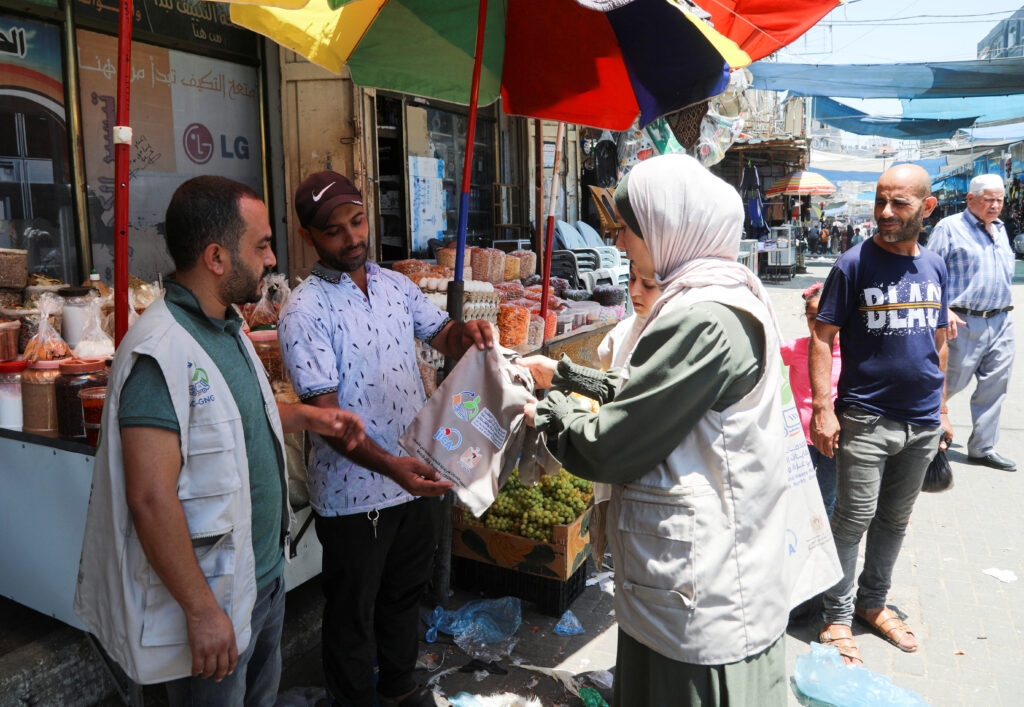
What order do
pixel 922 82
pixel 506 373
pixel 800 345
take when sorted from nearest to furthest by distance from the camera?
pixel 506 373 → pixel 800 345 → pixel 922 82

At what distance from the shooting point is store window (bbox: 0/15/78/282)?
4578 mm

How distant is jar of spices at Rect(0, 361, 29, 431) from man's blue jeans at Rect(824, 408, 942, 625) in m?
3.59

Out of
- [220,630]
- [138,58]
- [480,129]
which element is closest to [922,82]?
[480,129]

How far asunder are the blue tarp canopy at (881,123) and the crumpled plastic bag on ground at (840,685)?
12.7 m

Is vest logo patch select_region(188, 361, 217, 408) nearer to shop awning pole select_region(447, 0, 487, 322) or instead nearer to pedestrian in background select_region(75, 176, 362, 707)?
pedestrian in background select_region(75, 176, 362, 707)

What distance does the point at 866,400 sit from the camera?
3414 millimetres

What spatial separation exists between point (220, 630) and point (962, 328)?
6.18 metres

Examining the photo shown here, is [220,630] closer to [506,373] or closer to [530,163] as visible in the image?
[506,373]

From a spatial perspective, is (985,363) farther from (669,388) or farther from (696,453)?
(669,388)

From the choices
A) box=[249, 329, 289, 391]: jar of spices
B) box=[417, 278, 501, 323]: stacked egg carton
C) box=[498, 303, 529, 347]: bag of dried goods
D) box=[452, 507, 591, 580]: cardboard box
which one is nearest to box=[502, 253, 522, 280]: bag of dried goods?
box=[417, 278, 501, 323]: stacked egg carton

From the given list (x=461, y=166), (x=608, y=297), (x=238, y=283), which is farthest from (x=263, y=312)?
(x=461, y=166)

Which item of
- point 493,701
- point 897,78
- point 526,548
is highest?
point 897,78

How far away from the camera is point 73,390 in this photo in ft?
8.91

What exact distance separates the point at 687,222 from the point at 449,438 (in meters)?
1.05
